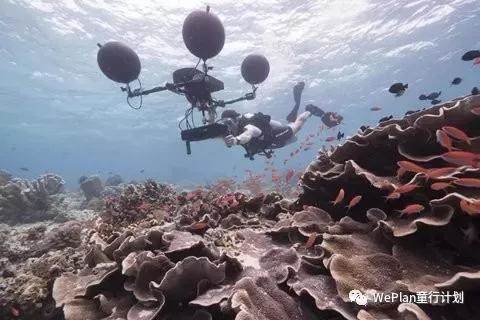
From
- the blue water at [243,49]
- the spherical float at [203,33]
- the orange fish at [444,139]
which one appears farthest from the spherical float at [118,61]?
the blue water at [243,49]

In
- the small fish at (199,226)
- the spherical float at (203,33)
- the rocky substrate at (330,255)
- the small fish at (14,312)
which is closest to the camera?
the rocky substrate at (330,255)

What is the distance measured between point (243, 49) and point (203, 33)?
19040 mm

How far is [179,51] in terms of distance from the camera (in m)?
24.0

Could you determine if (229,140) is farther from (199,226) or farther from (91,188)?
(91,188)

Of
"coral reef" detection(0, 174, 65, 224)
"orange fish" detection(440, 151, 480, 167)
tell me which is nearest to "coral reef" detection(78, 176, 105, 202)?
"coral reef" detection(0, 174, 65, 224)

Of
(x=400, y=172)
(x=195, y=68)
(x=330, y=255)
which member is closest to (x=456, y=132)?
(x=400, y=172)

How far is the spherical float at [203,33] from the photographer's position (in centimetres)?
613

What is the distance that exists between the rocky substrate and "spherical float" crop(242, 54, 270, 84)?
488 cm

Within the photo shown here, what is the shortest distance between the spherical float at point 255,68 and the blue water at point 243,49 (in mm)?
11623

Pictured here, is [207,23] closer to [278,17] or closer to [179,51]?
[278,17]

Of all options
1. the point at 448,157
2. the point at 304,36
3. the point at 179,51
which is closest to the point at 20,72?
the point at 179,51

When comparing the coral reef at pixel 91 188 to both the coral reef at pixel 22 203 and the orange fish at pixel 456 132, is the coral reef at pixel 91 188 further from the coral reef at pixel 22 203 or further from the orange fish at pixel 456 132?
the orange fish at pixel 456 132

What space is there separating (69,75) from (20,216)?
21.3m

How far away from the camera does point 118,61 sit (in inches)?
277
